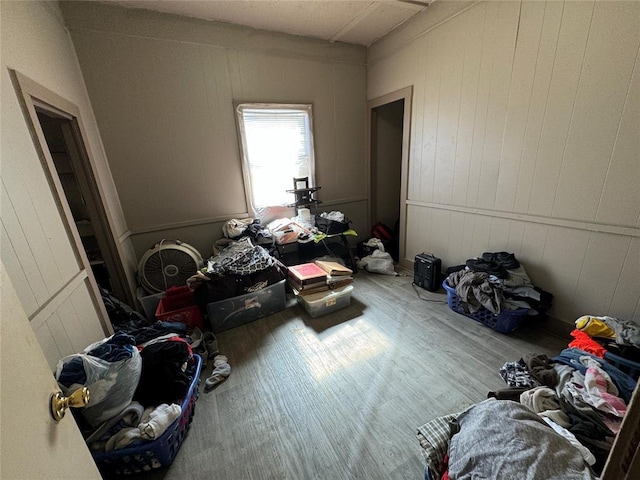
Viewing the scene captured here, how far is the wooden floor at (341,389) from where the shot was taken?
1203mm

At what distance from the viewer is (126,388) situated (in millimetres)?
1197

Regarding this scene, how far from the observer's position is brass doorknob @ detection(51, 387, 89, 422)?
0.58m

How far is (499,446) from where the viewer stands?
87cm

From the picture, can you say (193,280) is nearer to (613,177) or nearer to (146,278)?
(146,278)

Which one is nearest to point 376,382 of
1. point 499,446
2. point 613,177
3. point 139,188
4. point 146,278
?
point 499,446

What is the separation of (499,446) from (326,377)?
3.29 ft

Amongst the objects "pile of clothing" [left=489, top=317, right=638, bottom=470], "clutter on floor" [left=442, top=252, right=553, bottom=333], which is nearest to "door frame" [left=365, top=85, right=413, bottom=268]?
"clutter on floor" [left=442, top=252, right=553, bottom=333]

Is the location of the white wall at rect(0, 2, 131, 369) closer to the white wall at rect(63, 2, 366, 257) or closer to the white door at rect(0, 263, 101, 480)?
the white wall at rect(63, 2, 366, 257)

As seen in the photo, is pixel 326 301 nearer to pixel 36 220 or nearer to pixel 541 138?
pixel 36 220

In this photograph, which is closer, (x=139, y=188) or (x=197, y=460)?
(x=197, y=460)

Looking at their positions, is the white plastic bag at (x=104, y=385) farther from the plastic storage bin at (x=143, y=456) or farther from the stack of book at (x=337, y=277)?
the stack of book at (x=337, y=277)

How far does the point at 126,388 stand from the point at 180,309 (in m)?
0.97

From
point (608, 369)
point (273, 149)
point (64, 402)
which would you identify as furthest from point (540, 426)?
point (273, 149)

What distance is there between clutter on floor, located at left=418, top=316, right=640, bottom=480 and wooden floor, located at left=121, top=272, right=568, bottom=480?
22 cm
